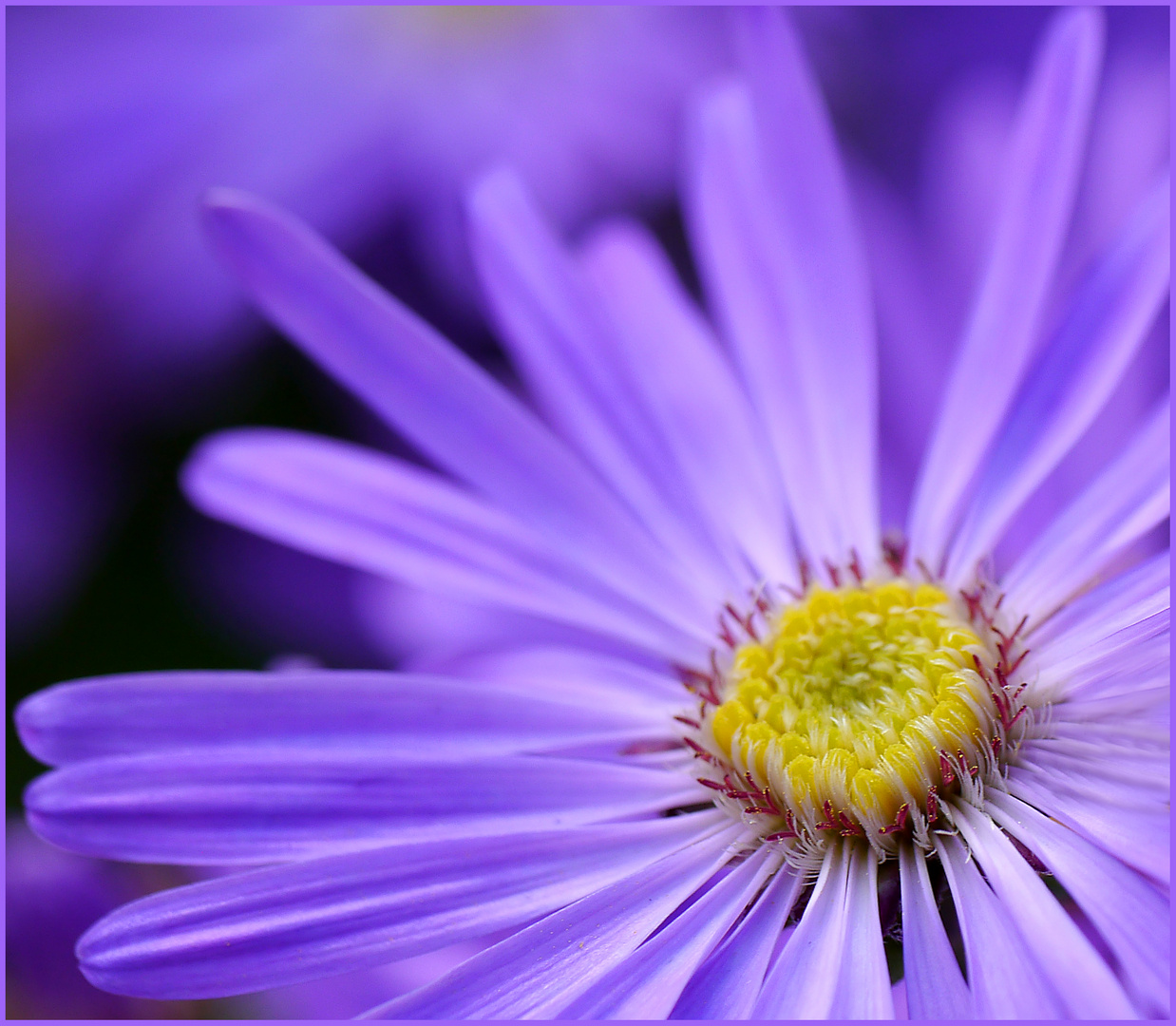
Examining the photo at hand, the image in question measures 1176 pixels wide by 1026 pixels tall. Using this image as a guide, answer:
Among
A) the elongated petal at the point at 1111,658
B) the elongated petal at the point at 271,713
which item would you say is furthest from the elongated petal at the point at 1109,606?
the elongated petal at the point at 271,713

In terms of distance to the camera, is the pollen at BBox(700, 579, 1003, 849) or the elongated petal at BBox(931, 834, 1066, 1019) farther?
the pollen at BBox(700, 579, 1003, 849)

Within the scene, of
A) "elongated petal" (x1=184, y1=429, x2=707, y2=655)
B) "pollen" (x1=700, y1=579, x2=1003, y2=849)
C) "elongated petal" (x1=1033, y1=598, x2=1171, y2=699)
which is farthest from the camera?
"elongated petal" (x1=184, y1=429, x2=707, y2=655)

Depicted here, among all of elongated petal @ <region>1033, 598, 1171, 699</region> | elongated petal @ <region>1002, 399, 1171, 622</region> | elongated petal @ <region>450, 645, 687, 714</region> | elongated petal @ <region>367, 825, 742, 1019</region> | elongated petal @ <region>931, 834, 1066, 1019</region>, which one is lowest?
elongated petal @ <region>931, 834, 1066, 1019</region>

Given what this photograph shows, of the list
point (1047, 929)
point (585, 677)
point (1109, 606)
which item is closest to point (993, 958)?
point (1047, 929)

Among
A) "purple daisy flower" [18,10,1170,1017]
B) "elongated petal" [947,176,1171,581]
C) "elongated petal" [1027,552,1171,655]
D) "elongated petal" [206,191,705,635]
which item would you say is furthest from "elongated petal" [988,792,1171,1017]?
"elongated petal" [206,191,705,635]

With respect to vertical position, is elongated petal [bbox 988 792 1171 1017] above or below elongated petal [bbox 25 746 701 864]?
below

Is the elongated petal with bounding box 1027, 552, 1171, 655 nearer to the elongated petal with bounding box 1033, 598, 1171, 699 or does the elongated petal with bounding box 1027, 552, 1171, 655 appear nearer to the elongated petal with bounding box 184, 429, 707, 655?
the elongated petal with bounding box 1033, 598, 1171, 699
